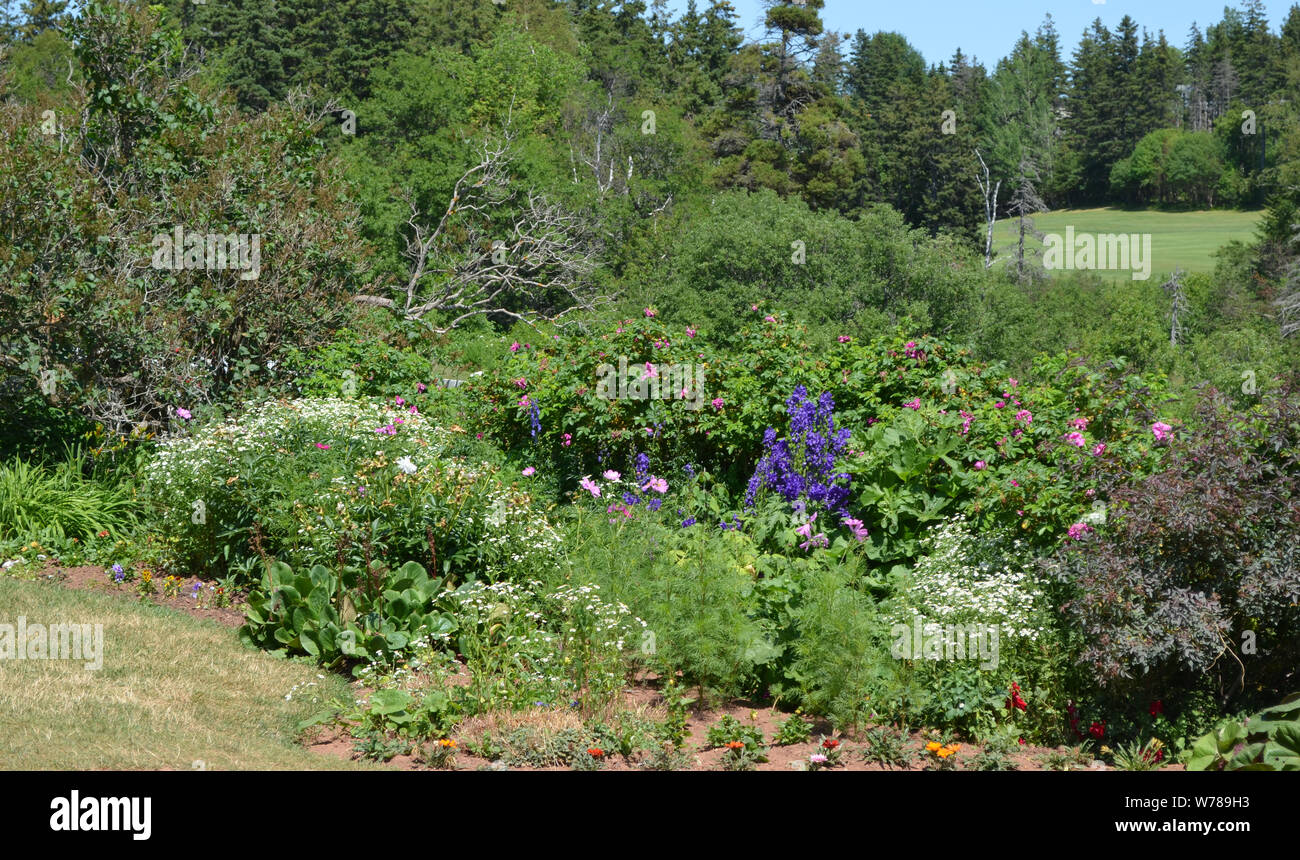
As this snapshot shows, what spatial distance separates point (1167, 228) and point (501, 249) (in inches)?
2822

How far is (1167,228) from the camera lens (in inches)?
3110

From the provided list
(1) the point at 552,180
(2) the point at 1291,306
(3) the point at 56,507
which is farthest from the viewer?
(2) the point at 1291,306

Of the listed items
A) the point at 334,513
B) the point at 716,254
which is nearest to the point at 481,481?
the point at 334,513

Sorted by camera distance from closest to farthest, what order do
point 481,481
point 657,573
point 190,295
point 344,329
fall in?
point 657,573, point 481,481, point 190,295, point 344,329

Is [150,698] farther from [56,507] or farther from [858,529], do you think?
[858,529]

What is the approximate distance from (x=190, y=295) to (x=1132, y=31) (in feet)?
309

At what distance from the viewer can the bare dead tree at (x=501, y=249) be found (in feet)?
71.5

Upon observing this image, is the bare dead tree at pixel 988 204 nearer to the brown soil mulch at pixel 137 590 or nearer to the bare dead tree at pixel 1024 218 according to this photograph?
the bare dead tree at pixel 1024 218

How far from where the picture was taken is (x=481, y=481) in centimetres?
780

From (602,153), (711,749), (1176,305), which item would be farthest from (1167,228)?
(711,749)

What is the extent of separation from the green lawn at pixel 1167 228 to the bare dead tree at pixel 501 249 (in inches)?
1532

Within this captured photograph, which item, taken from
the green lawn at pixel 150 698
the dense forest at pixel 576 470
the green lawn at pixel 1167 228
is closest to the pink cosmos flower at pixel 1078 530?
the dense forest at pixel 576 470

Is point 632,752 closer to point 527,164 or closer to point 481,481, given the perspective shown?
point 481,481
